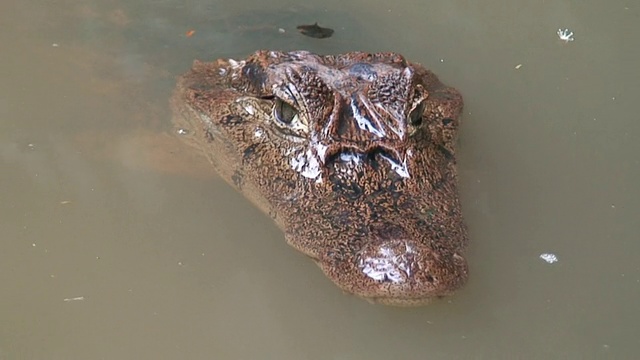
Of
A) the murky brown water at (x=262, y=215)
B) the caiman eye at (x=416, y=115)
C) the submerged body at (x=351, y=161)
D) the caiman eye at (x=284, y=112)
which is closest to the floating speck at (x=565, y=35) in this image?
the murky brown water at (x=262, y=215)

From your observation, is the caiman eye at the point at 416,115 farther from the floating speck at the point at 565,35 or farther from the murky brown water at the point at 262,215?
the floating speck at the point at 565,35

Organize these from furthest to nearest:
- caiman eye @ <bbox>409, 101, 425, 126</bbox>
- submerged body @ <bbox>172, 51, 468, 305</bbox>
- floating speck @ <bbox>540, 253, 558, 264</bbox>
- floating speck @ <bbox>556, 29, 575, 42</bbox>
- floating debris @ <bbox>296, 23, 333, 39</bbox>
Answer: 1. floating speck @ <bbox>556, 29, 575, 42</bbox>
2. floating debris @ <bbox>296, 23, 333, 39</bbox>
3. floating speck @ <bbox>540, 253, 558, 264</bbox>
4. caiman eye @ <bbox>409, 101, 425, 126</bbox>
5. submerged body @ <bbox>172, 51, 468, 305</bbox>

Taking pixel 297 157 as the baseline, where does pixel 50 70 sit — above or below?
below

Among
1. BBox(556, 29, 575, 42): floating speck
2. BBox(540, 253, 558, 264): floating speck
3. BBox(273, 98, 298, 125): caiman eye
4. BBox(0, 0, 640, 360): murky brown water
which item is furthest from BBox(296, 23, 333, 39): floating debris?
BBox(540, 253, 558, 264): floating speck

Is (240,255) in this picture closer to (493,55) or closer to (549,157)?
(549,157)

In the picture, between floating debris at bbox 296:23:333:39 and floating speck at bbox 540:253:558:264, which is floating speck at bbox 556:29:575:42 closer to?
floating debris at bbox 296:23:333:39

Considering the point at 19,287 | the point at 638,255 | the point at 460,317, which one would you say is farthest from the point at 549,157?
the point at 19,287
